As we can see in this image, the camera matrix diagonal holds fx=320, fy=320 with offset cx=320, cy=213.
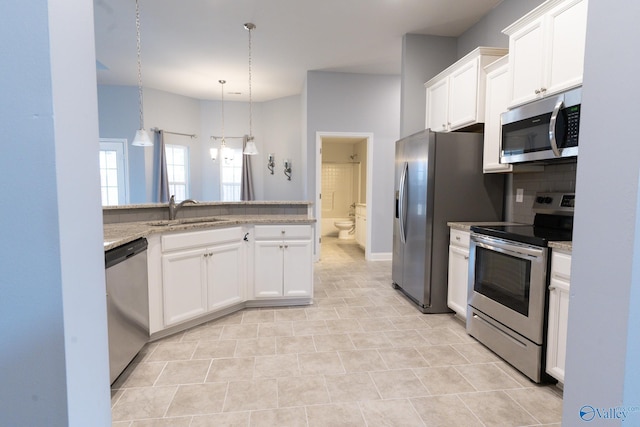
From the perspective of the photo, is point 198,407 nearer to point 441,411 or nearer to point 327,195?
point 441,411

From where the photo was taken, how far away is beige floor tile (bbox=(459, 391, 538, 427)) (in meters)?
1.67

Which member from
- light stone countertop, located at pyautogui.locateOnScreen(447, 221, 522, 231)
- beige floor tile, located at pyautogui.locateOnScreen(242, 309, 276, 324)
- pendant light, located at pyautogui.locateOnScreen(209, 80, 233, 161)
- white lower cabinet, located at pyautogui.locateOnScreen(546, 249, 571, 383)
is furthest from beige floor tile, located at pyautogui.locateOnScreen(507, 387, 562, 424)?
pendant light, located at pyautogui.locateOnScreen(209, 80, 233, 161)

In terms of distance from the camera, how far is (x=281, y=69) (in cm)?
503

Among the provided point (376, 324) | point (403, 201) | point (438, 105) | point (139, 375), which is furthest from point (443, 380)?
point (438, 105)

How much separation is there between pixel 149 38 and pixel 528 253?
15.2 ft

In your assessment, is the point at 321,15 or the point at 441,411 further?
the point at 321,15

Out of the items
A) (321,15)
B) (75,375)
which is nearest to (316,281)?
(321,15)

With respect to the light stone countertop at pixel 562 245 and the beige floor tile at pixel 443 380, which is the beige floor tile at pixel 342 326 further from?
the light stone countertop at pixel 562 245

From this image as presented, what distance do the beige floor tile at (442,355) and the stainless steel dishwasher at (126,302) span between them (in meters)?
2.00

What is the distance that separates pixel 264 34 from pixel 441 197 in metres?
2.84

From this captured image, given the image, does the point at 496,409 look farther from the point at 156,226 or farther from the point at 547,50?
the point at 156,226

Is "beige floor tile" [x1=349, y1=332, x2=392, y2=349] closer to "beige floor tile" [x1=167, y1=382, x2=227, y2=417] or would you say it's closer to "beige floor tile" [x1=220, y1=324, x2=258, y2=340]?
"beige floor tile" [x1=220, y1=324, x2=258, y2=340]

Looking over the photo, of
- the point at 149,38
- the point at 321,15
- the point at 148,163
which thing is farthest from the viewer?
the point at 148,163

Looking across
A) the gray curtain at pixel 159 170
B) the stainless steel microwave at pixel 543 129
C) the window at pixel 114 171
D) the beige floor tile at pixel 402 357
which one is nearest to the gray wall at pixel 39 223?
the beige floor tile at pixel 402 357
